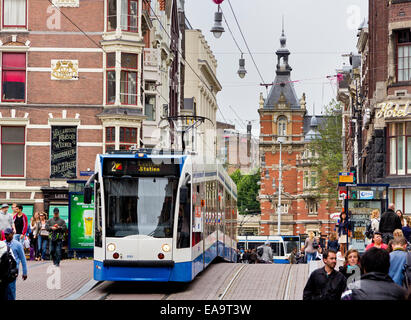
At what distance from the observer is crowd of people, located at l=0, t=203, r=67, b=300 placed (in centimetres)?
1334

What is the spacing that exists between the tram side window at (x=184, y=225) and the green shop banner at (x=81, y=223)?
29.5 ft

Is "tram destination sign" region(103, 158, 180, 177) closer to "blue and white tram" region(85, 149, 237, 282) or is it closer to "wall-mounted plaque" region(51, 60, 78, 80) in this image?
"blue and white tram" region(85, 149, 237, 282)

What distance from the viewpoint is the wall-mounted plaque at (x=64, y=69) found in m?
42.2

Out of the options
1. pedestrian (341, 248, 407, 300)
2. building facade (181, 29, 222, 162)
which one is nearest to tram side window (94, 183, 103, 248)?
pedestrian (341, 248, 407, 300)

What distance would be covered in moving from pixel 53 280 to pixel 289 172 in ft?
373

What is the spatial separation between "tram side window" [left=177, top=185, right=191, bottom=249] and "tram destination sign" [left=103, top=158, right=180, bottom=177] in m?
0.64

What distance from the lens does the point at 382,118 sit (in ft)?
127

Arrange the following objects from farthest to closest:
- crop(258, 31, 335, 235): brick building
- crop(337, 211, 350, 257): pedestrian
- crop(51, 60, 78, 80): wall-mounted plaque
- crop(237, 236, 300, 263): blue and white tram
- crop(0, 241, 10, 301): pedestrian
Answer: crop(258, 31, 335, 235): brick building
crop(237, 236, 300, 263): blue and white tram
crop(51, 60, 78, 80): wall-mounted plaque
crop(337, 211, 350, 257): pedestrian
crop(0, 241, 10, 301): pedestrian

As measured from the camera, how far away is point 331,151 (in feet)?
251

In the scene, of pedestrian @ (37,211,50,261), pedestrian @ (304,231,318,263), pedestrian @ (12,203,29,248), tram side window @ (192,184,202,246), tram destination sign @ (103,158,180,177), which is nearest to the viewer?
tram destination sign @ (103,158,180,177)

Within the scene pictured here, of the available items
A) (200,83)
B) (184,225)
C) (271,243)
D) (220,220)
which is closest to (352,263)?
(184,225)

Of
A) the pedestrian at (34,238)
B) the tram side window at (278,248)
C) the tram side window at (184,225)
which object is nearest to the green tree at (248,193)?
the tram side window at (278,248)
